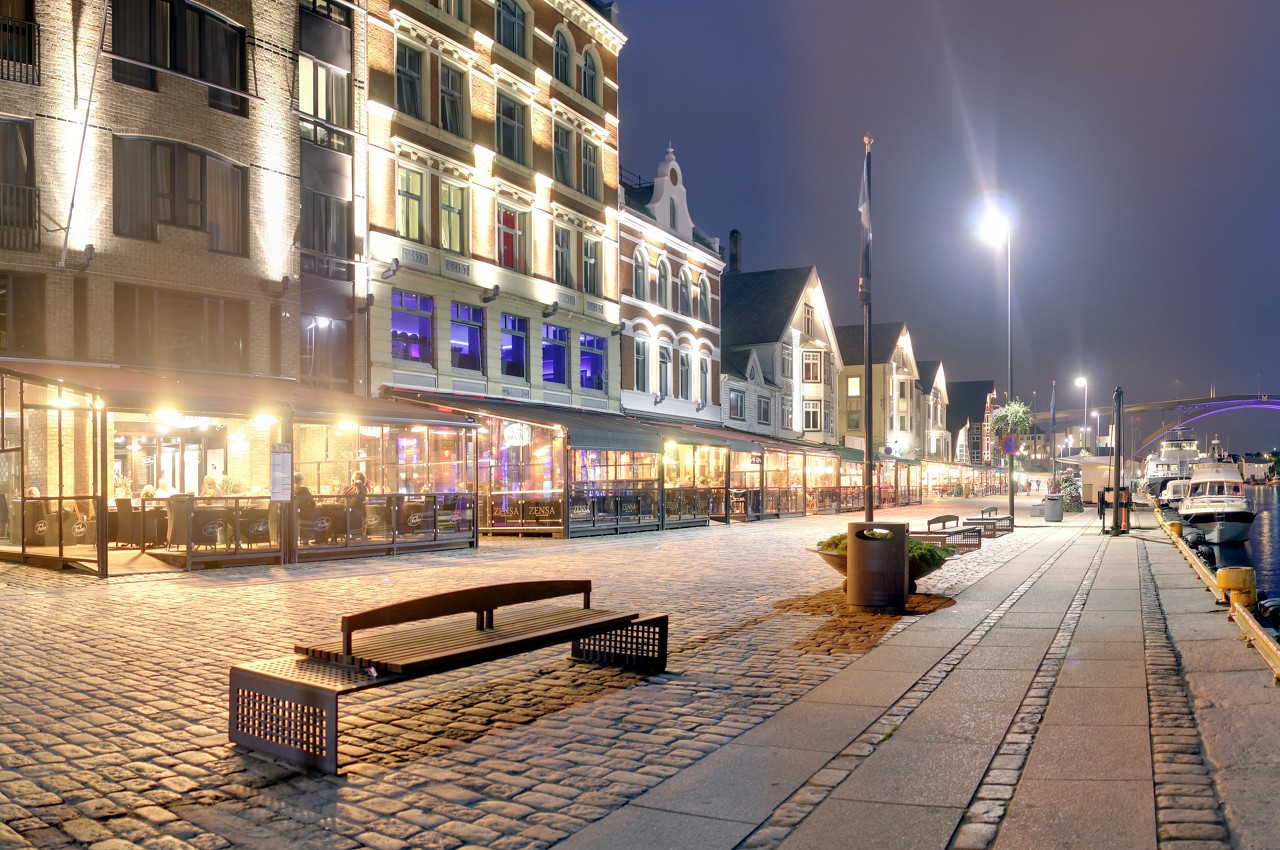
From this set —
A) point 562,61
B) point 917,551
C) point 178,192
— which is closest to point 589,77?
point 562,61

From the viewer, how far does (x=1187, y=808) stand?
4.88 metres

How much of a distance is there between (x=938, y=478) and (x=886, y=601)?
68.2m

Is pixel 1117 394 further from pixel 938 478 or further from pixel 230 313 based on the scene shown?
pixel 938 478

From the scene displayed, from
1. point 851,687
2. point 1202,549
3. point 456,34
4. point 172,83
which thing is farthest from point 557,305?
point 851,687

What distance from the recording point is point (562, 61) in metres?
34.6

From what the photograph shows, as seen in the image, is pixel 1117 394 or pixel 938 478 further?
pixel 938 478

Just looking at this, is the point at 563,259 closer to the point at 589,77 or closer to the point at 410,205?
the point at 589,77

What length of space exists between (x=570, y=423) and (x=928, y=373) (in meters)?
72.7

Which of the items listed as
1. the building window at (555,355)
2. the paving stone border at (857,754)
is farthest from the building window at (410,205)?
the paving stone border at (857,754)

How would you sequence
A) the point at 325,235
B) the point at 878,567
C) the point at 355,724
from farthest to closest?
the point at 325,235 < the point at 878,567 < the point at 355,724

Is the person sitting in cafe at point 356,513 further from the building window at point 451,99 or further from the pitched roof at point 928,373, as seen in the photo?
the pitched roof at point 928,373

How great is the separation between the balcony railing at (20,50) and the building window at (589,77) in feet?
61.4

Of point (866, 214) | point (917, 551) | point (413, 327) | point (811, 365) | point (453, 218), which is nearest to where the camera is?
point (917, 551)

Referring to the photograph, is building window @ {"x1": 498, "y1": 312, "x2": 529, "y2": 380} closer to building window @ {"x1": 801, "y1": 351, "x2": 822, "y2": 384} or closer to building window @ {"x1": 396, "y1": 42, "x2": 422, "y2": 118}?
building window @ {"x1": 396, "y1": 42, "x2": 422, "y2": 118}
